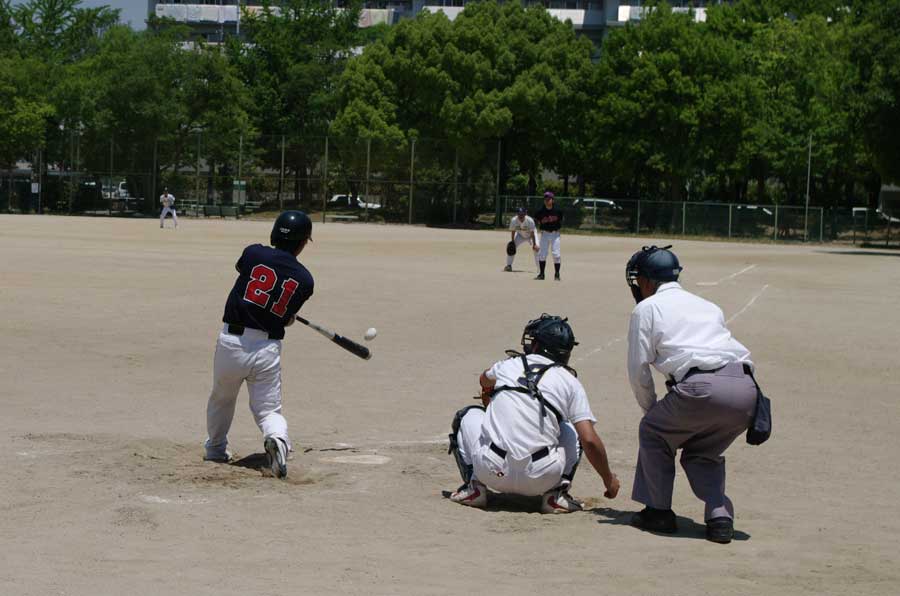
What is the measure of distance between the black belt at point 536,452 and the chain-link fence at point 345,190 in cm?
5546

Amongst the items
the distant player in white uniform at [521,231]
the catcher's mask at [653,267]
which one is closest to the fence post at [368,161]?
the distant player in white uniform at [521,231]

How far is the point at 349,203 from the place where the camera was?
226 feet

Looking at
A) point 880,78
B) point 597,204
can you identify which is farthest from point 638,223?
point 880,78

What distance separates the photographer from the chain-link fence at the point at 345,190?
6078 centimetres

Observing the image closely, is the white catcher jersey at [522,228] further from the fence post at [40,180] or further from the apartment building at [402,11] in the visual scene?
the apartment building at [402,11]

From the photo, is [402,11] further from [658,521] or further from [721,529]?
[721,529]

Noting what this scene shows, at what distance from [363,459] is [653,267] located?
291cm

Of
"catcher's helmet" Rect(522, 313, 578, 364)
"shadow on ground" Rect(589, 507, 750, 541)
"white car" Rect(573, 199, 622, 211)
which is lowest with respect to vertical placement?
"shadow on ground" Rect(589, 507, 750, 541)

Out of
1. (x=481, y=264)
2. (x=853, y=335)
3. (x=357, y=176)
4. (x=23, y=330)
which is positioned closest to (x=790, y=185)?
(x=357, y=176)

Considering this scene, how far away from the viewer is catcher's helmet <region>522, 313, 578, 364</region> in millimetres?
6941

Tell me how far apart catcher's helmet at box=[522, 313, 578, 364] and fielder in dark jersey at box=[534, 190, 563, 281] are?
20.2m

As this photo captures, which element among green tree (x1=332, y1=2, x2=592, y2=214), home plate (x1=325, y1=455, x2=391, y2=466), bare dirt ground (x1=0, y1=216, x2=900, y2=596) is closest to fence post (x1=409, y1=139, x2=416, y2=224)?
green tree (x1=332, y1=2, x2=592, y2=214)

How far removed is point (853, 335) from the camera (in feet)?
59.0

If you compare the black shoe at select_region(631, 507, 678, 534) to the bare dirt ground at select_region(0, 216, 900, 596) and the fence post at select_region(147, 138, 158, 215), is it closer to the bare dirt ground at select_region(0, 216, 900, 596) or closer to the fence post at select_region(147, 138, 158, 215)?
the bare dirt ground at select_region(0, 216, 900, 596)
